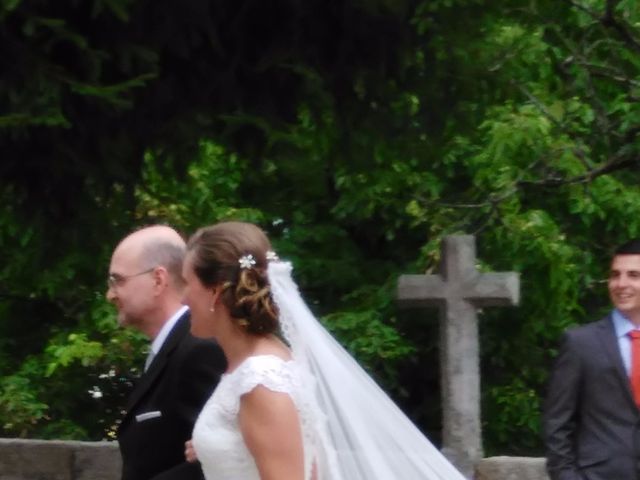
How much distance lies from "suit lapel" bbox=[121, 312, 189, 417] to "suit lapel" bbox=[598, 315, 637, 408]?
218 cm

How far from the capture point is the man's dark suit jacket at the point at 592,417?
6211 mm

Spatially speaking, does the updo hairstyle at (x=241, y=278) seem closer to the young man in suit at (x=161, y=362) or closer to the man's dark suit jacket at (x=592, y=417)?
the young man in suit at (x=161, y=362)

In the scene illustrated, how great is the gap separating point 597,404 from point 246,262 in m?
2.71

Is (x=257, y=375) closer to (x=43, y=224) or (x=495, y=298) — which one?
(x=43, y=224)

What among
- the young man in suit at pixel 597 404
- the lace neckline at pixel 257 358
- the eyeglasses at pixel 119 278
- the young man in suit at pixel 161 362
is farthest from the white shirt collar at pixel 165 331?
the young man in suit at pixel 597 404

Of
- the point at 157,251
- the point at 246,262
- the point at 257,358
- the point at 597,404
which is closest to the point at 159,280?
the point at 157,251

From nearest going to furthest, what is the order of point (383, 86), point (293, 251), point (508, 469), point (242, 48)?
point (242, 48) → point (383, 86) → point (508, 469) → point (293, 251)

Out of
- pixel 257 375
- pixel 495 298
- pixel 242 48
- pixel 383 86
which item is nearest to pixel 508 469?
pixel 495 298

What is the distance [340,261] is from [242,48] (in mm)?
5482

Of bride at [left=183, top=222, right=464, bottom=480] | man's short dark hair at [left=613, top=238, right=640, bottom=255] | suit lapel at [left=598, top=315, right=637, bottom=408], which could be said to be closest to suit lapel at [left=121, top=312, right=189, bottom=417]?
bride at [left=183, top=222, right=464, bottom=480]

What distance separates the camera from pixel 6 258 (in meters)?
10.1

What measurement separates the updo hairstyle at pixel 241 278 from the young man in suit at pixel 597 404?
258cm

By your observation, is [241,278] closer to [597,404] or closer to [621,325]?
[597,404]

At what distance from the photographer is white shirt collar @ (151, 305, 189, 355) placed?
4.68 metres
